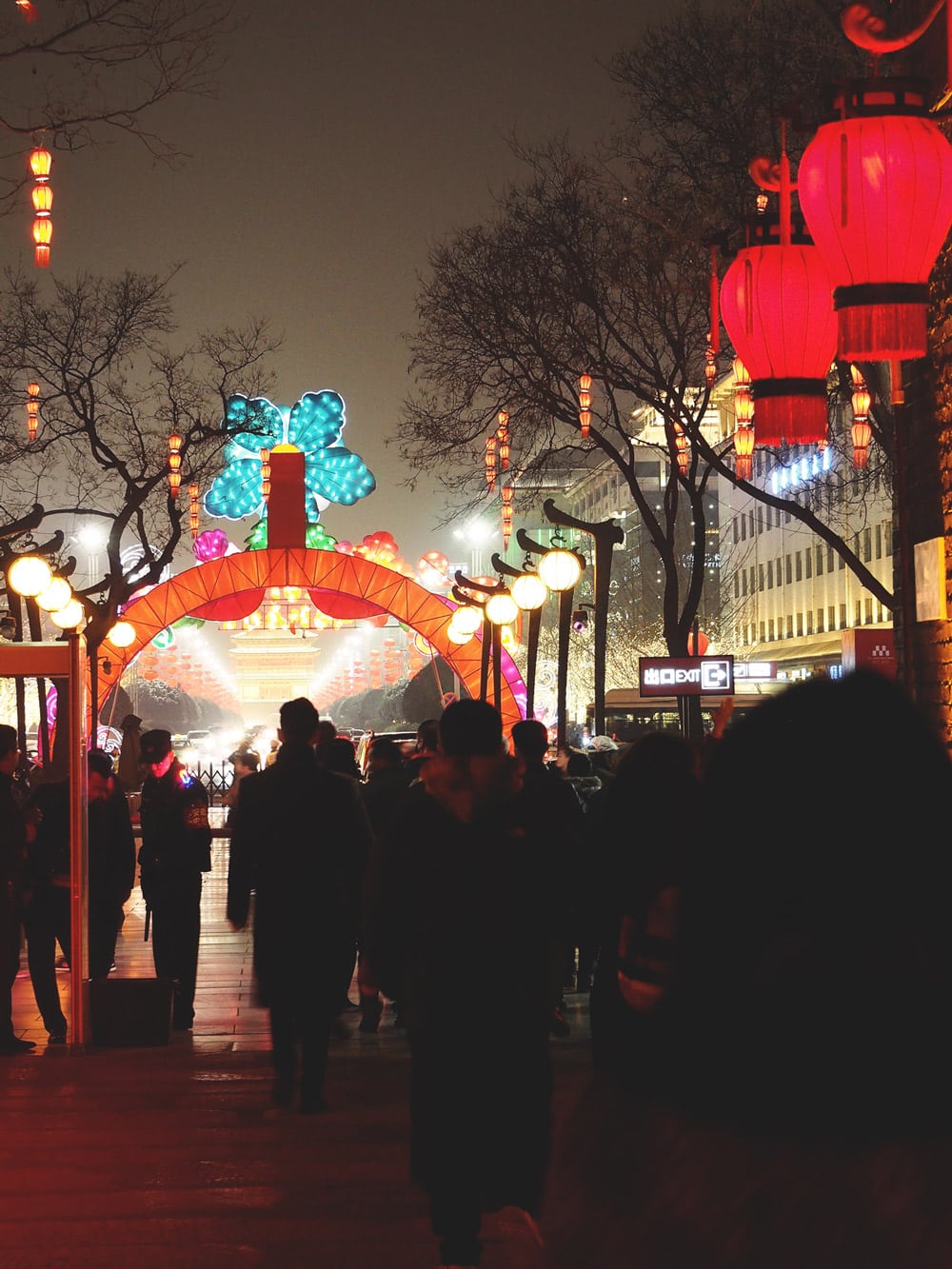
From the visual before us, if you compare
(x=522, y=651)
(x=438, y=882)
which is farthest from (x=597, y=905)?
(x=522, y=651)

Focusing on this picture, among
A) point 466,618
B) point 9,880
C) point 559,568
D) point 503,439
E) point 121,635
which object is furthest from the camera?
point 121,635

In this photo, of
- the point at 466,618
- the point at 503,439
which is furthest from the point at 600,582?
the point at 466,618

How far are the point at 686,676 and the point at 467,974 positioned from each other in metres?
13.9

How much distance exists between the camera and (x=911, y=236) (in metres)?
7.14

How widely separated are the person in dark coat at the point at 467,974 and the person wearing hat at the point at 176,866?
5.86 meters

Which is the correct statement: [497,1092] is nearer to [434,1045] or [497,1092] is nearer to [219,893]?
[434,1045]

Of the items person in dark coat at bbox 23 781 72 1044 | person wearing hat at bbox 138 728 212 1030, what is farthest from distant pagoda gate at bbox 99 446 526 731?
person in dark coat at bbox 23 781 72 1044

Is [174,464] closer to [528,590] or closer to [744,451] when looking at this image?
[528,590]

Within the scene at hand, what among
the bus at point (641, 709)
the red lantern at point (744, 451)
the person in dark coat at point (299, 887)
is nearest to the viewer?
the person in dark coat at point (299, 887)

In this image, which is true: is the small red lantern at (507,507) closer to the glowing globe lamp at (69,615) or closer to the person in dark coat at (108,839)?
the glowing globe lamp at (69,615)

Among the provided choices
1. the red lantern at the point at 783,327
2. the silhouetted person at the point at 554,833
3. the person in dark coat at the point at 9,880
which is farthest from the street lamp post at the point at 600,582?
the red lantern at the point at 783,327

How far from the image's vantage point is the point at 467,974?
521 centimetres

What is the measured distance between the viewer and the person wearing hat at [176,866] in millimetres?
11070

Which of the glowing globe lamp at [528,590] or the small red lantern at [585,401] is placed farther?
the glowing globe lamp at [528,590]
